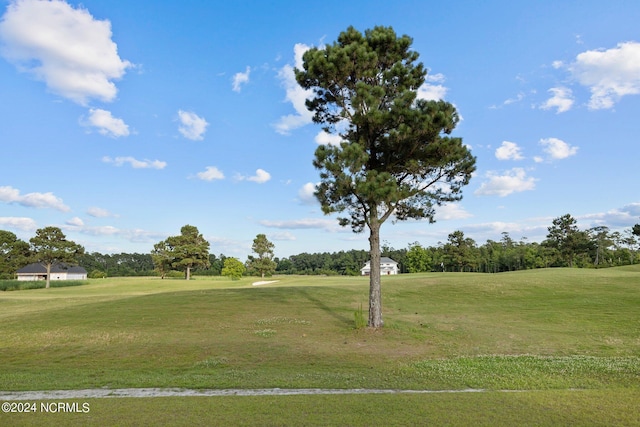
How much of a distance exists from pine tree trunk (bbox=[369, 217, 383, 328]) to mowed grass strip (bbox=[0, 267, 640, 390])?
63cm

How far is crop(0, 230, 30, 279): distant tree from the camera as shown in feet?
199

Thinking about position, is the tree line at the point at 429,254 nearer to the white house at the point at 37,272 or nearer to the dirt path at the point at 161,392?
the white house at the point at 37,272

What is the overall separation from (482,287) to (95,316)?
77.4ft

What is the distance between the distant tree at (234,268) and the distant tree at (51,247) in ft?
83.0

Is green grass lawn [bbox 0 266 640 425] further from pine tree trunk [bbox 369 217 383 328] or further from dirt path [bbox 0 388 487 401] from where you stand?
pine tree trunk [bbox 369 217 383 328]

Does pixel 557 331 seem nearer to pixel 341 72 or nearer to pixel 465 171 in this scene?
pixel 465 171

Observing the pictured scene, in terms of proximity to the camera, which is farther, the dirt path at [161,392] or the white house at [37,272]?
the white house at [37,272]

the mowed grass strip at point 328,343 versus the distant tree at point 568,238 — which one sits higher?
the distant tree at point 568,238

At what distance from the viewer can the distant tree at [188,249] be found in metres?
67.9

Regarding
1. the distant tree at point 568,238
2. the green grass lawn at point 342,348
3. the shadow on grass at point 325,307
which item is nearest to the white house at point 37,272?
the shadow on grass at point 325,307

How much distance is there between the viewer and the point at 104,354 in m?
12.1

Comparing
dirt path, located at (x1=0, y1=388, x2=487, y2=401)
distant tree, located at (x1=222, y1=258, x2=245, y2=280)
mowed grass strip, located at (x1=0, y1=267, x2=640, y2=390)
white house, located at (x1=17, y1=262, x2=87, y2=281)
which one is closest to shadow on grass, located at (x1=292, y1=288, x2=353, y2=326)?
mowed grass strip, located at (x1=0, y1=267, x2=640, y2=390)

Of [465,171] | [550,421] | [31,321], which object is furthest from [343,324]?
[31,321]

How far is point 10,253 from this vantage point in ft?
213
